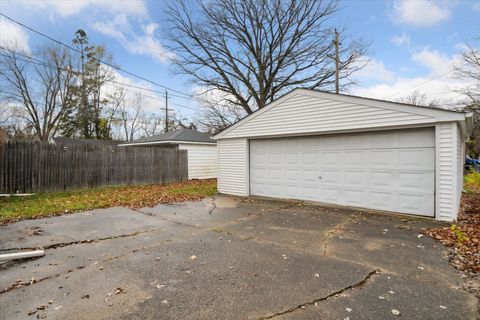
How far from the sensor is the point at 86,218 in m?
6.77

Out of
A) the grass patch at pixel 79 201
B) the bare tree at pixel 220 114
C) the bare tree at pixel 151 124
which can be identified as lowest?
the grass patch at pixel 79 201

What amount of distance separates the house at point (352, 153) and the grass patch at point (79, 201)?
2573mm

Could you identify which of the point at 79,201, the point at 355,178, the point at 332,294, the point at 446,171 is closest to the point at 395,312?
the point at 332,294

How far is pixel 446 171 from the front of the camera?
19.6 ft

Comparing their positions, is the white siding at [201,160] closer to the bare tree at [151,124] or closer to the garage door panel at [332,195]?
the garage door panel at [332,195]

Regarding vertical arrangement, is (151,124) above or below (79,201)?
above

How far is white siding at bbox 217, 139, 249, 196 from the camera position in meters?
10.3

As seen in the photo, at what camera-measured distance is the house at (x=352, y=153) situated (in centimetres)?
615

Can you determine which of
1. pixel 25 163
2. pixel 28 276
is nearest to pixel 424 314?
pixel 28 276

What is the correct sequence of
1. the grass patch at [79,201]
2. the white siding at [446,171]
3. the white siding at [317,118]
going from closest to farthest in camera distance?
1. the white siding at [446,171]
2. the white siding at [317,118]
3. the grass patch at [79,201]

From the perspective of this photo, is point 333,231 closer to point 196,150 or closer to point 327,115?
point 327,115

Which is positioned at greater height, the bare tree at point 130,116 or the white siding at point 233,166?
the bare tree at point 130,116

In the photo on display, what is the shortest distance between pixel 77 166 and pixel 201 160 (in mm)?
7265

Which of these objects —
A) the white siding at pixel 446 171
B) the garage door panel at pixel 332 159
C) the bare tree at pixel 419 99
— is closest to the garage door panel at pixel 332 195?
the garage door panel at pixel 332 159
